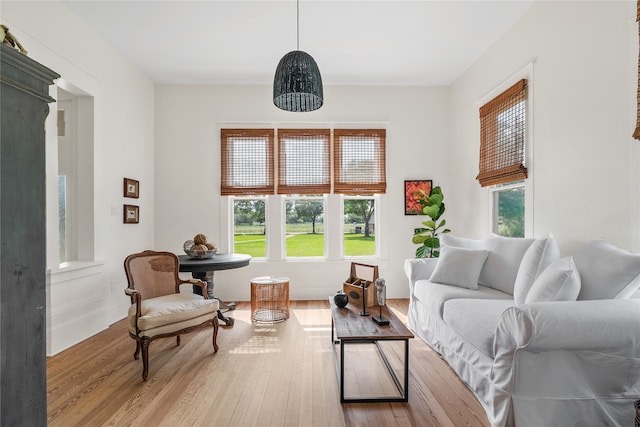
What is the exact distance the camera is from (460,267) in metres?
3.18

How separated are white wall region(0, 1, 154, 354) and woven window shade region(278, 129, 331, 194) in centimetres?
187

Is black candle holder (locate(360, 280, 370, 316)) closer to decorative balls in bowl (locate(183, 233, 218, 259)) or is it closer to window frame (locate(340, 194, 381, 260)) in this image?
decorative balls in bowl (locate(183, 233, 218, 259))

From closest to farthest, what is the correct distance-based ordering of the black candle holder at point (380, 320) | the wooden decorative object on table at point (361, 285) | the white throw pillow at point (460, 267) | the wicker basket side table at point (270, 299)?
the black candle holder at point (380, 320)
the wooden decorative object on table at point (361, 285)
the white throw pillow at point (460, 267)
the wicker basket side table at point (270, 299)

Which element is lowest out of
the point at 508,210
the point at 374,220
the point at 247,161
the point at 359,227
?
the point at 359,227

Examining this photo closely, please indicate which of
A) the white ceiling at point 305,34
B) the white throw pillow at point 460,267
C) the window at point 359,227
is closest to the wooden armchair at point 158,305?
the white throw pillow at point 460,267

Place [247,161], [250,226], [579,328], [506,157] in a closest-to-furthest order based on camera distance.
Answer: [579,328], [506,157], [247,161], [250,226]

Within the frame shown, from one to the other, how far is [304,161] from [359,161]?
2.63 ft

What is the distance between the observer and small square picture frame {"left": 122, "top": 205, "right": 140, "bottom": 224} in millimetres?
4137

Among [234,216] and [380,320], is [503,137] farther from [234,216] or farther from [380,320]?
[234,216]

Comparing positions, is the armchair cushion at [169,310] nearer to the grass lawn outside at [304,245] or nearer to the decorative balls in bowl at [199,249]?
the decorative balls in bowl at [199,249]

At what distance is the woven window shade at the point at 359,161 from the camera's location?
4.94 metres

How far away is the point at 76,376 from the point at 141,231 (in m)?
2.28

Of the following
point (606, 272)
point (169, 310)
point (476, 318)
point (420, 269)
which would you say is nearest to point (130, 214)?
point (169, 310)

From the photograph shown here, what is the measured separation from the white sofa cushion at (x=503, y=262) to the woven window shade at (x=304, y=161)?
2.39 m
